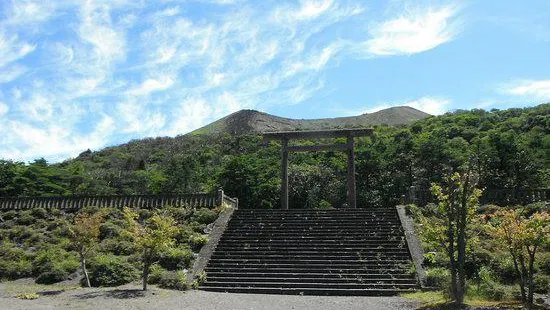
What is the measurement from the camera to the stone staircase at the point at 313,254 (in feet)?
54.7

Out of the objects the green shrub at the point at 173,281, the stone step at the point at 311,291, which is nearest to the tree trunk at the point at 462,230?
the stone step at the point at 311,291

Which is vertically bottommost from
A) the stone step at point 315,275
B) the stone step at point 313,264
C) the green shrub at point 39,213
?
the stone step at point 315,275

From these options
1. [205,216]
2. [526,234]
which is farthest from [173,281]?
[526,234]

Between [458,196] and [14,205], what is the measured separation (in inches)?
979

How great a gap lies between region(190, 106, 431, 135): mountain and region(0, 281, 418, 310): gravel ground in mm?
71548

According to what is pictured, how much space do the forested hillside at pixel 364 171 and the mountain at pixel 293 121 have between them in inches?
1255

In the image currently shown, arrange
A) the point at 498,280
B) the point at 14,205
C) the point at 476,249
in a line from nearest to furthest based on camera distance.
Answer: the point at 498,280, the point at 476,249, the point at 14,205

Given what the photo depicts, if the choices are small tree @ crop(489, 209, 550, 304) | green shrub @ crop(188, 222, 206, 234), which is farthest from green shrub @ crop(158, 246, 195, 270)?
small tree @ crop(489, 209, 550, 304)

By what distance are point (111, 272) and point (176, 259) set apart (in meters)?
2.65

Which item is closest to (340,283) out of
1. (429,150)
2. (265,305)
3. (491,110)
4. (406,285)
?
(406,285)

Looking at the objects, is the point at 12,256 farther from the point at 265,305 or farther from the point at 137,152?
the point at 137,152

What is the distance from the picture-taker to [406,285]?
1627 centimetres

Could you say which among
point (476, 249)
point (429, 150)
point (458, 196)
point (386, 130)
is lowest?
point (476, 249)

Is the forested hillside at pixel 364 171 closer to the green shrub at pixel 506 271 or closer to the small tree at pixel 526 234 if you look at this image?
the green shrub at pixel 506 271
